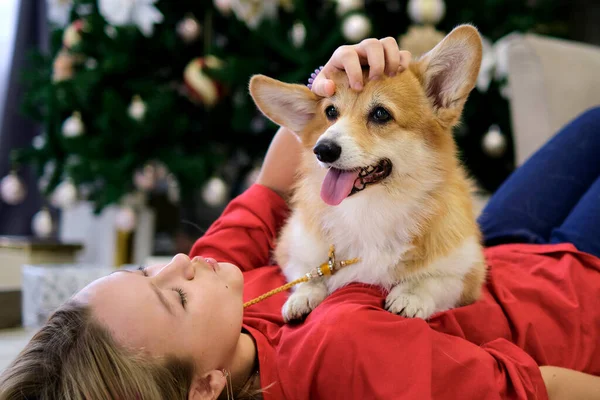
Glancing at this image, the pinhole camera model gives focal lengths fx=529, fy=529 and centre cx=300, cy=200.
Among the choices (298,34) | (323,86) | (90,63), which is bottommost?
(90,63)

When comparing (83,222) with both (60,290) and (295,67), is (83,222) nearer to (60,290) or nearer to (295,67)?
(60,290)

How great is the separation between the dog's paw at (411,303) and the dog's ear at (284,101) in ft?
1.65

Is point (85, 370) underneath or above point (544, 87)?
underneath

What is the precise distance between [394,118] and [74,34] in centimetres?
215

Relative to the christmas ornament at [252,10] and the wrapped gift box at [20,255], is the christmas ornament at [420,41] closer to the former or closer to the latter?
the christmas ornament at [252,10]

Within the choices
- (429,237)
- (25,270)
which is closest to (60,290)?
(25,270)

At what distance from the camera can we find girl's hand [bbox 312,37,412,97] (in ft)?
3.59

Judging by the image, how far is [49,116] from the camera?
2854mm

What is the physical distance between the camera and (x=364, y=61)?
1.17 metres

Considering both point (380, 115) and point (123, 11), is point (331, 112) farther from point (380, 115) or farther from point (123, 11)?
point (123, 11)

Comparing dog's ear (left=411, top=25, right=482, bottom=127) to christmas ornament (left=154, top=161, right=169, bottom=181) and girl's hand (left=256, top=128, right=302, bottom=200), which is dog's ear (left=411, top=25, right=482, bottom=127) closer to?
girl's hand (left=256, top=128, right=302, bottom=200)

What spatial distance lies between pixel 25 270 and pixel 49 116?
102cm

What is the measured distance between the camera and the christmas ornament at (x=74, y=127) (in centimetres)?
267

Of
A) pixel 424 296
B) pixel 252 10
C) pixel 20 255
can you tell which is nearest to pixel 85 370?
pixel 424 296
